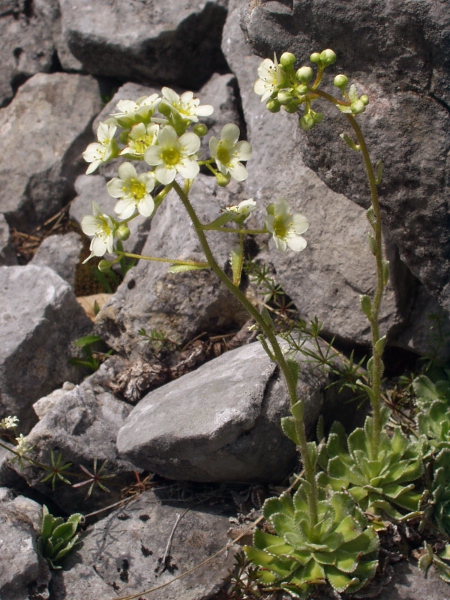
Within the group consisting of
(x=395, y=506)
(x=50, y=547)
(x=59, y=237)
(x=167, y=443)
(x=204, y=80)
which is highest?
(x=204, y=80)

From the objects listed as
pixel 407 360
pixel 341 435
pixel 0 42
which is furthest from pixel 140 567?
pixel 0 42

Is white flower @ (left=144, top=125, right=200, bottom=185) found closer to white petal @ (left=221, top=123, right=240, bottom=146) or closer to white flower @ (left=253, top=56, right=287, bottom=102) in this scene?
white petal @ (left=221, top=123, right=240, bottom=146)

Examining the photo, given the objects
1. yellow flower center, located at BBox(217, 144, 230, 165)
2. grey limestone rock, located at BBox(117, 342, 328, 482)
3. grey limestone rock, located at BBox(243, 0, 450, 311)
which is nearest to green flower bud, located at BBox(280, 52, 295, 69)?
yellow flower center, located at BBox(217, 144, 230, 165)

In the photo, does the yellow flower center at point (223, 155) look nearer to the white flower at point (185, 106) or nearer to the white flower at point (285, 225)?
the white flower at point (185, 106)

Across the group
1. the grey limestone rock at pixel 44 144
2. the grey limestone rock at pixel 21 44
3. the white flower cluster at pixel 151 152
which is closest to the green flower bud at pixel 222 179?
the white flower cluster at pixel 151 152

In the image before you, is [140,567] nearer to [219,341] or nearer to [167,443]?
[167,443]
